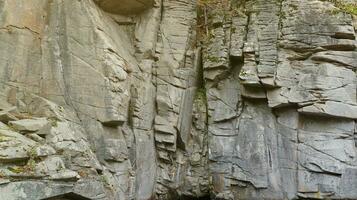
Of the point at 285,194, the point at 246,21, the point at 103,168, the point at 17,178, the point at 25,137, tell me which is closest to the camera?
the point at 17,178

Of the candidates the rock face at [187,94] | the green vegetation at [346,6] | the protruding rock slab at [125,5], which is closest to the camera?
the rock face at [187,94]

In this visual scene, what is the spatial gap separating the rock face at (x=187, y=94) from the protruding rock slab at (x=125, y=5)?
0.05 meters

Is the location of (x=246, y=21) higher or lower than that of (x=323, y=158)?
higher

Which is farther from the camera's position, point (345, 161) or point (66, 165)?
point (345, 161)

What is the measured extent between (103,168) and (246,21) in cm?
607

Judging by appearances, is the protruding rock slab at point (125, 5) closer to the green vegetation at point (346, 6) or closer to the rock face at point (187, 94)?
the rock face at point (187, 94)

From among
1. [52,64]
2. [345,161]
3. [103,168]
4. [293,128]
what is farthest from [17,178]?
[345,161]

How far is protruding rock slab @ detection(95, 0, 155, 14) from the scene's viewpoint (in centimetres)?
1344

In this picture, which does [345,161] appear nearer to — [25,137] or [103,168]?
[103,168]

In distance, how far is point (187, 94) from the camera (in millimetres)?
14016

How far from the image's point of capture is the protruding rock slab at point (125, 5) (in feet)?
44.1

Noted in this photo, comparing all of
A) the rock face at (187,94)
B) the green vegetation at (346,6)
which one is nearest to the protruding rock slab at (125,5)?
the rock face at (187,94)

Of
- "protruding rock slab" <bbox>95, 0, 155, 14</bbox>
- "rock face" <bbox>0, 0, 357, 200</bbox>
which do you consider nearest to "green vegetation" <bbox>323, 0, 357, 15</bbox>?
"rock face" <bbox>0, 0, 357, 200</bbox>

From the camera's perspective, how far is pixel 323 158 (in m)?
12.4
